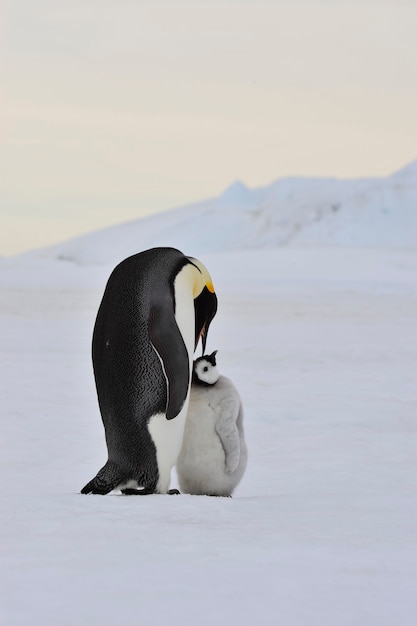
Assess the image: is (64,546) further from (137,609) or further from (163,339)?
(163,339)

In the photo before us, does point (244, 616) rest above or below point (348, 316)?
above

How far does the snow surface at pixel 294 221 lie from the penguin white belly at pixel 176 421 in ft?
60.1

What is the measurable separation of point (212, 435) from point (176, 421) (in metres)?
0.18

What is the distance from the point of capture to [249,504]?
345 centimetres

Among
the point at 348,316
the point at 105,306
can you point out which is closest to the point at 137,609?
the point at 105,306

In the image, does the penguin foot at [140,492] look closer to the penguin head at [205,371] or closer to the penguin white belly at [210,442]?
the penguin white belly at [210,442]

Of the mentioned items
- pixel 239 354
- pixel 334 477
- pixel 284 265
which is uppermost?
pixel 334 477

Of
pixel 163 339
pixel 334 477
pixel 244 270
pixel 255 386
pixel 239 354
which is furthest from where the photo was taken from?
pixel 244 270

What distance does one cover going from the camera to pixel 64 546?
9.24 feet

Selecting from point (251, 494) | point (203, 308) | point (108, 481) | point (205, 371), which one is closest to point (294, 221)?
point (251, 494)

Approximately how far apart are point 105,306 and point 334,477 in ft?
4.06

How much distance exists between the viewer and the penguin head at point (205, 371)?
3.76 m

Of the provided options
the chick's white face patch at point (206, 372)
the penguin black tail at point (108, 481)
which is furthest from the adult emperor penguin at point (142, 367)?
the chick's white face patch at point (206, 372)

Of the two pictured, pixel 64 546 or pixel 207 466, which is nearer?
pixel 64 546
